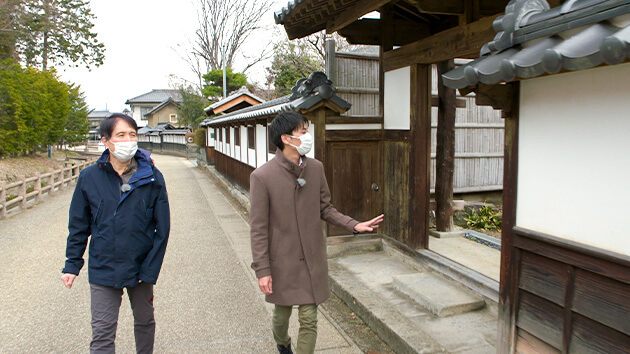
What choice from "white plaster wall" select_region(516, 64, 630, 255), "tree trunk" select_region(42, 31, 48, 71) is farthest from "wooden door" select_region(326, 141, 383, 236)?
"tree trunk" select_region(42, 31, 48, 71)

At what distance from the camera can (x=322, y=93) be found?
6141 millimetres

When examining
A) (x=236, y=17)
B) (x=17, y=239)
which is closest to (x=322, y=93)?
(x=17, y=239)

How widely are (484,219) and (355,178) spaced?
340 centimetres

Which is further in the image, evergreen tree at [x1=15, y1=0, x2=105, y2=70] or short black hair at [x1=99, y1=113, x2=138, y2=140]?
evergreen tree at [x1=15, y1=0, x2=105, y2=70]

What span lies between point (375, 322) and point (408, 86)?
10.3ft

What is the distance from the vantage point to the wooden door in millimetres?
6691

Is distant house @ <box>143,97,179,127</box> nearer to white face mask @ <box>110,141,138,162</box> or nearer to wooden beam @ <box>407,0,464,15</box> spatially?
wooden beam @ <box>407,0,464,15</box>

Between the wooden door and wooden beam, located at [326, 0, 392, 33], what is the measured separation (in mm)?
1666

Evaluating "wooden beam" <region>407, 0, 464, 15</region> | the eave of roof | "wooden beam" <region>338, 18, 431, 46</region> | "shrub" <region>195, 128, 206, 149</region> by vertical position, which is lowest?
"shrub" <region>195, 128, 206, 149</region>

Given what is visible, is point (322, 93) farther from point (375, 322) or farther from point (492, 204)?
point (492, 204)

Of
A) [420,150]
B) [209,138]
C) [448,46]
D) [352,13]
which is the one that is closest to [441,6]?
[448,46]

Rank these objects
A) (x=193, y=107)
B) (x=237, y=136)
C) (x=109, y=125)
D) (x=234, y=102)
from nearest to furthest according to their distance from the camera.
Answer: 1. (x=109, y=125)
2. (x=237, y=136)
3. (x=234, y=102)
4. (x=193, y=107)

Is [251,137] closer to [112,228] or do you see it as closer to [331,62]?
[331,62]

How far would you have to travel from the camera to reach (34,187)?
13.7m
